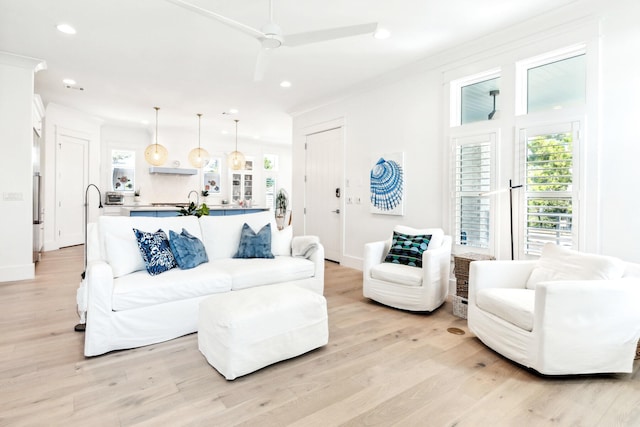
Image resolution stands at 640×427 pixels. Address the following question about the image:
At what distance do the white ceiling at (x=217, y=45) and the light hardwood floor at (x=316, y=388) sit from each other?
9.29ft

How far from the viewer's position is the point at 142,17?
3.23 meters

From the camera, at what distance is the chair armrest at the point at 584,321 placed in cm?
207

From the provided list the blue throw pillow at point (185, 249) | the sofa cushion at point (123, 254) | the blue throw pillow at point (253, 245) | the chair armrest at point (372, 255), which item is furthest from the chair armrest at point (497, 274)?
the sofa cushion at point (123, 254)

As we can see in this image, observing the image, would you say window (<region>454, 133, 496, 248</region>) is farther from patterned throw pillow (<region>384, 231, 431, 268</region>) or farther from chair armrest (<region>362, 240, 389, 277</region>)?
chair armrest (<region>362, 240, 389, 277</region>)

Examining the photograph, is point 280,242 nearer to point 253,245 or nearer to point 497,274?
point 253,245

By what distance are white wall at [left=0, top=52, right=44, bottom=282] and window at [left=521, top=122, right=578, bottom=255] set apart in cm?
580

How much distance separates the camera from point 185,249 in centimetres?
303

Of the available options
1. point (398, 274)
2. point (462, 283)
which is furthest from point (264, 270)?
point (462, 283)

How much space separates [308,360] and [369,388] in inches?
19.8

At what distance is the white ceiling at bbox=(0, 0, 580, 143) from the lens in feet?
10.0

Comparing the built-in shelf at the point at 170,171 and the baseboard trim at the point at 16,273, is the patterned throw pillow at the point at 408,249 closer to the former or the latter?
the baseboard trim at the point at 16,273

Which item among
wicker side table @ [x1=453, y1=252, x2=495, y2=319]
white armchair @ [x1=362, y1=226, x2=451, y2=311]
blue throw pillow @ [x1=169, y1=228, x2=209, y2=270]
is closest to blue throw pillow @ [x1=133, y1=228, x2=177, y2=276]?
blue throw pillow @ [x1=169, y1=228, x2=209, y2=270]

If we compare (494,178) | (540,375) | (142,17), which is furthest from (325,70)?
(540,375)

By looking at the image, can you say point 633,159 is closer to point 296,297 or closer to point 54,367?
point 296,297
